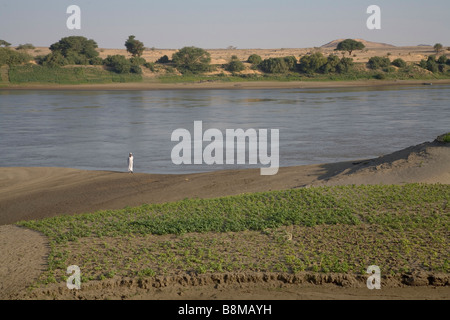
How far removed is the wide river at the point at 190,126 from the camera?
24.8 meters

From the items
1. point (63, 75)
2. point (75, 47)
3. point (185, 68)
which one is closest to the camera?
point (63, 75)

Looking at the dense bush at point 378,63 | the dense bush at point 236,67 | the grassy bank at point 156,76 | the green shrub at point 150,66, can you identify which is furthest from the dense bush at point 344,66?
the green shrub at point 150,66

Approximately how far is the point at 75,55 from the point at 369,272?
278 feet

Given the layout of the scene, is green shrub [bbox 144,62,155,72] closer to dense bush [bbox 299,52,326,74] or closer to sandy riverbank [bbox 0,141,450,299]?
dense bush [bbox 299,52,326,74]

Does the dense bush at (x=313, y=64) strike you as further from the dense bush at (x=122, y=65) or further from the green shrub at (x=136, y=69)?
the dense bush at (x=122, y=65)

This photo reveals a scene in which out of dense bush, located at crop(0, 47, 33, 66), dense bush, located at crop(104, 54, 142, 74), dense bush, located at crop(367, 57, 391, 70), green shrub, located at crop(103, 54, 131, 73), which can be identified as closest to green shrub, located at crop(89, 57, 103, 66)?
green shrub, located at crop(103, 54, 131, 73)

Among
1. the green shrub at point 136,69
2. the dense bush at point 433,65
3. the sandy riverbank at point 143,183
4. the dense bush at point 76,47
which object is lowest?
the sandy riverbank at point 143,183

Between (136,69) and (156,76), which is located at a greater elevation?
(136,69)

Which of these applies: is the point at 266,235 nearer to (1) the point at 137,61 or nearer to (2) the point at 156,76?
(2) the point at 156,76

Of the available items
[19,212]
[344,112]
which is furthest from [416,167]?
[344,112]

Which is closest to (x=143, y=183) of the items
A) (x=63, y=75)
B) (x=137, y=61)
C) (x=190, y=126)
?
(x=190, y=126)

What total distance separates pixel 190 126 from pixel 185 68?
5487 centimetres

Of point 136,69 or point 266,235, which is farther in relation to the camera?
point 136,69

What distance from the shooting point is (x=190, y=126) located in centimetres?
Result: 3488
